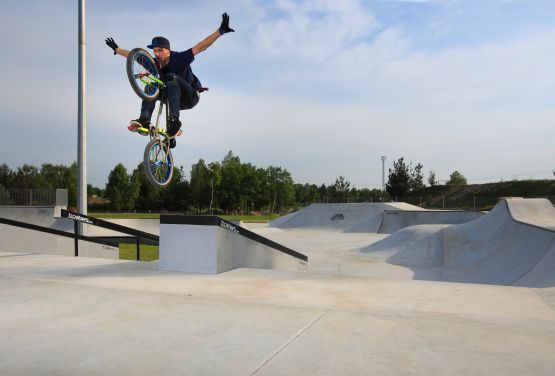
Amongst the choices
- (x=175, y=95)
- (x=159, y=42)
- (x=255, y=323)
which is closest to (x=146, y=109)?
(x=175, y=95)

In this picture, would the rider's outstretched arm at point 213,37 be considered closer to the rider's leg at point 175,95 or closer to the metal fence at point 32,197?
the rider's leg at point 175,95

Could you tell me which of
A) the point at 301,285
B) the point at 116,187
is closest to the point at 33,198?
the point at 301,285

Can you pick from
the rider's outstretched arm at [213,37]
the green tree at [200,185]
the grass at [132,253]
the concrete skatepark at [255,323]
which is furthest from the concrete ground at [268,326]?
the green tree at [200,185]

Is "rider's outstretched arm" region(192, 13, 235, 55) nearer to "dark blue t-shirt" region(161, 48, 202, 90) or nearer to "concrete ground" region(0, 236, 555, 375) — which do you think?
"dark blue t-shirt" region(161, 48, 202, 90)

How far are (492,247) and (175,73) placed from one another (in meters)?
13.0

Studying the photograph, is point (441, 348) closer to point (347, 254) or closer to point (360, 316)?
point (360, 316)

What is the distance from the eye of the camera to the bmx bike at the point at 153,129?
644 cm

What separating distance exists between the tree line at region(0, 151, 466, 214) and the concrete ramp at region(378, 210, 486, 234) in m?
22.8

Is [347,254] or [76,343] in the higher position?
[76,343]

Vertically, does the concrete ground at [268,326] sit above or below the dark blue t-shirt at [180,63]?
below

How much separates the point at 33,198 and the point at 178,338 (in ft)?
90.5

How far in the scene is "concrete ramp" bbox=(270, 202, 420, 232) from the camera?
31.6 meters

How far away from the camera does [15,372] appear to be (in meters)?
2.46

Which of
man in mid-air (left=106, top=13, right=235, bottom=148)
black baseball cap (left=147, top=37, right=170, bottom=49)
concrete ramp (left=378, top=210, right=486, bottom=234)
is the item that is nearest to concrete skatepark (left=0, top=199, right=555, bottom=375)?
man in mid-air (left=106, top=13, right=235, bottom=148)
